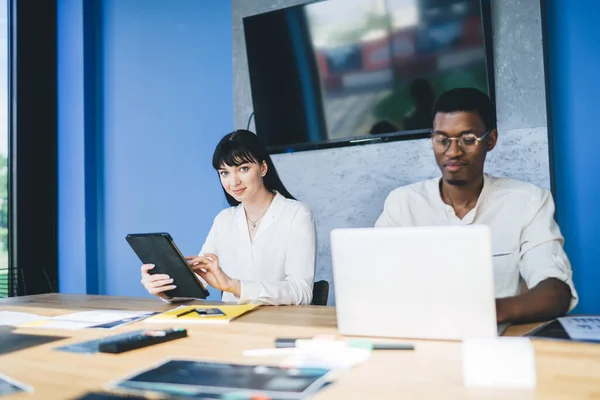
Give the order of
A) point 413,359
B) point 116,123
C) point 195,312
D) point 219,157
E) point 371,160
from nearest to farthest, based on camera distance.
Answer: point 413,359
point 195,312
point 219,157
point 371,160
point 116,123

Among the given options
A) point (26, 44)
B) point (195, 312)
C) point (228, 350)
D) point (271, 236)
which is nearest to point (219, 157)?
point (271, 236)

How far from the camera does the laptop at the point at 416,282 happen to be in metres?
1.01

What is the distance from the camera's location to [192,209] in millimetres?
3420

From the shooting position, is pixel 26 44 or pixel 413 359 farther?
pixel 26 44

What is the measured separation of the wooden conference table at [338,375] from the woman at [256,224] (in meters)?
0.68

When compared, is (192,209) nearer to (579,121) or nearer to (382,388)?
(579,121)

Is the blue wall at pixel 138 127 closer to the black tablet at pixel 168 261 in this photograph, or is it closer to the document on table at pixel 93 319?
the black tablet at pixel 168 261

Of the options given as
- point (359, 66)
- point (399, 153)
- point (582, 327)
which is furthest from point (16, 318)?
point (359, 66)

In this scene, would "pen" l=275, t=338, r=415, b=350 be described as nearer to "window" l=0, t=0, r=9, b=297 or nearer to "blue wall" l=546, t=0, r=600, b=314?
"blue wall" l=546, t=0, r=600, b=314

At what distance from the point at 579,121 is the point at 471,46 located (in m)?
0.60

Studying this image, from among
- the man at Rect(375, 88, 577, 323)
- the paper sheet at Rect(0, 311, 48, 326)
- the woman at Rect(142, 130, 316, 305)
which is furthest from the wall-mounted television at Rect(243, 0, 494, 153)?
the paper sheet at Rect(0, 311, 48, 326)

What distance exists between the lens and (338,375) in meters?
0.89

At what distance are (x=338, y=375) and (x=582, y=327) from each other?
0.66m

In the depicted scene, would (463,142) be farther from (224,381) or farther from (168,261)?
(224,381)
